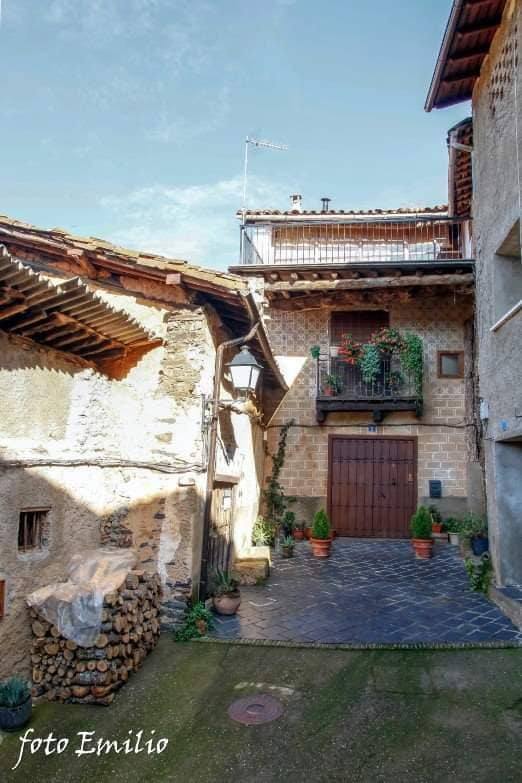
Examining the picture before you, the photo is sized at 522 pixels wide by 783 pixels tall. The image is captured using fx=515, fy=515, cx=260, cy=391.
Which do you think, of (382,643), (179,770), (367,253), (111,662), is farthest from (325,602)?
(367,253)

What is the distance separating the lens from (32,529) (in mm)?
4984

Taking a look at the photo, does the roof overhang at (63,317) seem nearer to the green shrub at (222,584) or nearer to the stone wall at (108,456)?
the stone wall at (108,456)

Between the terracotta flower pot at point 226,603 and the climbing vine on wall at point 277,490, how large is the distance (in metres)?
5.77

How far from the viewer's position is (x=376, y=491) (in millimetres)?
12141

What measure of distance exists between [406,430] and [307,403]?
2.43 meters

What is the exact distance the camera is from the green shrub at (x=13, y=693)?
4.08 metres

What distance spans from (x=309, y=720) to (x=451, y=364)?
989 cm

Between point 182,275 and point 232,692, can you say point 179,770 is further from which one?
point 182,275

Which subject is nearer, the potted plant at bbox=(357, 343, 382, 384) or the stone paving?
the stone paving

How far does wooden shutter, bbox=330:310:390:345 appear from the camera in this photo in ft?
42.5

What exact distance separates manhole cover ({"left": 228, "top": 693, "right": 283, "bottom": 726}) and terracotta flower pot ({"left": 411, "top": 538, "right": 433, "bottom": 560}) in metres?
5.96

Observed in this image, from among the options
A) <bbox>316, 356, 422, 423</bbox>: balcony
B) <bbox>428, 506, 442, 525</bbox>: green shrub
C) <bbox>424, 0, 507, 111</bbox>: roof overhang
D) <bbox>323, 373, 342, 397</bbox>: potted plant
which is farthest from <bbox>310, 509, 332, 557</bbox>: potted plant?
<bbox>424, 0, 507, 111</bbox>: roof overhang

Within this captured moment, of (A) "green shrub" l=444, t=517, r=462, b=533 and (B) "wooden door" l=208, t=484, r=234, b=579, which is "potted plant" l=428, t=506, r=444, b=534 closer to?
(A) "green shrub" l=444, t=517, r=462, b=533

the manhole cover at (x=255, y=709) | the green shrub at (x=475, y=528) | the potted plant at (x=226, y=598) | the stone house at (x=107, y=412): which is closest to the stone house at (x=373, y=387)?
the green shrub at (x=475, y=528)
